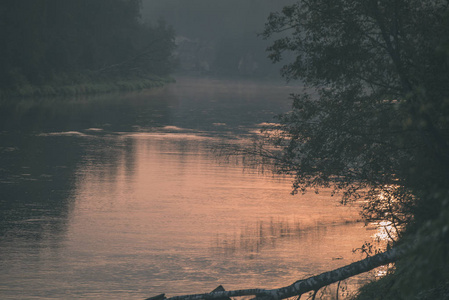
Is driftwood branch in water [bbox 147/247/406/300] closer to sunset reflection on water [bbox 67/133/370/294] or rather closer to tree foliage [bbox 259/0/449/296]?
tree foliage [bbox 259/0/449/296]

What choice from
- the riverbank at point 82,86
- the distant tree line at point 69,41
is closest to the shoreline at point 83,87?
the riverbank at point 82,86

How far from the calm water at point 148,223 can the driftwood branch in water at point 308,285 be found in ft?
12.7

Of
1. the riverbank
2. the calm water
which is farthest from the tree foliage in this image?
the riverbank

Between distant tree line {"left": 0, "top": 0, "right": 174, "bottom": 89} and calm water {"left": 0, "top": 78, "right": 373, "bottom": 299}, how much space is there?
87.5ft

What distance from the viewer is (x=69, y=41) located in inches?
2849

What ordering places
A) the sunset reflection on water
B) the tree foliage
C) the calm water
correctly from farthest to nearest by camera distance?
1. the sunset reflection on water
2. the calm water
3. the tree foliage

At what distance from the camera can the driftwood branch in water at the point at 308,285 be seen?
880cm

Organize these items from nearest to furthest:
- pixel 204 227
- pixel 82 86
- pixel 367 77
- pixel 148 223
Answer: pixel 367 77 → pixel 204 227 → pixel 148 223 → pixel 82 86

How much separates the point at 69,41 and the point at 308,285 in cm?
6676

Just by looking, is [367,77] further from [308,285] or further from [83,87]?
[83,87]

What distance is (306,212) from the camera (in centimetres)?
1945

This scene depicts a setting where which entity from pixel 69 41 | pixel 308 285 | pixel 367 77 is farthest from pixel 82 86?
pixel 308 285

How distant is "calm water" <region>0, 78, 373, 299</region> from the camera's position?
13.5 metres

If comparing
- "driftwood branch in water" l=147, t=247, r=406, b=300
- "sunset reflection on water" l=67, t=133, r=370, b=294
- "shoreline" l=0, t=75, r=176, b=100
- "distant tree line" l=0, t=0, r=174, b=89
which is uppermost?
"distant tree line" l=0, t=0, r=174, b=89
